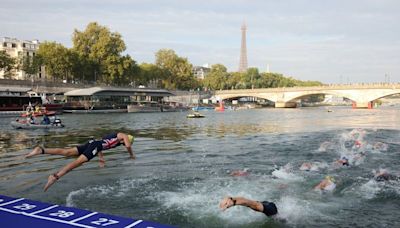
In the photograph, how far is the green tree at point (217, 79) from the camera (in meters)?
168

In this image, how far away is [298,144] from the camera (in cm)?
2784

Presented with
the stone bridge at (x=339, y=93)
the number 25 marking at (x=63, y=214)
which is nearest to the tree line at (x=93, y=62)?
the stone bridge at (x=339, y=93)

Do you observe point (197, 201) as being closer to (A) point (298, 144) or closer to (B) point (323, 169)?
(B) point (323, 169)

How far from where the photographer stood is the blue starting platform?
7984mm

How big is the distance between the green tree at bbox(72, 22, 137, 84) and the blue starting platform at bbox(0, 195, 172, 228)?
316 ft

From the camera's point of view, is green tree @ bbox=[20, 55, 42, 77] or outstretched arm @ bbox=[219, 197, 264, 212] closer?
outstretched arm @ bbox=[219, 197, 264, 212]

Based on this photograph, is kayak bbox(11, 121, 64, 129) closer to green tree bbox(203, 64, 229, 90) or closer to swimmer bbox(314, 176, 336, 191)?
swimmer bbox(314, 176, 336, 191)

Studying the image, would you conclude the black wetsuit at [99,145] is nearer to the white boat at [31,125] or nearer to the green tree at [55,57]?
the white boat at [31,125]

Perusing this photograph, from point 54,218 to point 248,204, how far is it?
3.99 meters

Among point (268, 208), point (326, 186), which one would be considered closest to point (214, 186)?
point (326, 186)

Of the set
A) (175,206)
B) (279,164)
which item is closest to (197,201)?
(175,206)

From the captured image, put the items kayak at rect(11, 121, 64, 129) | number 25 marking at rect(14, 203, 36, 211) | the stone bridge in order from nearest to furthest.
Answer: number 25 marking at rect(14, 203, 36, 211) < kayak at rect(11, 121, 64, 129) < the stone bridge

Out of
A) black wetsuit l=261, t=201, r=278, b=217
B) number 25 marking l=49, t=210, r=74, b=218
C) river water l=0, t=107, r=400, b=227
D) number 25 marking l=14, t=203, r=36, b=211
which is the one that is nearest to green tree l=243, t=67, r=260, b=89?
river water l=0, t=107, r=400, b=227

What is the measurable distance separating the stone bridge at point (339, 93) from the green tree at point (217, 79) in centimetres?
1995
